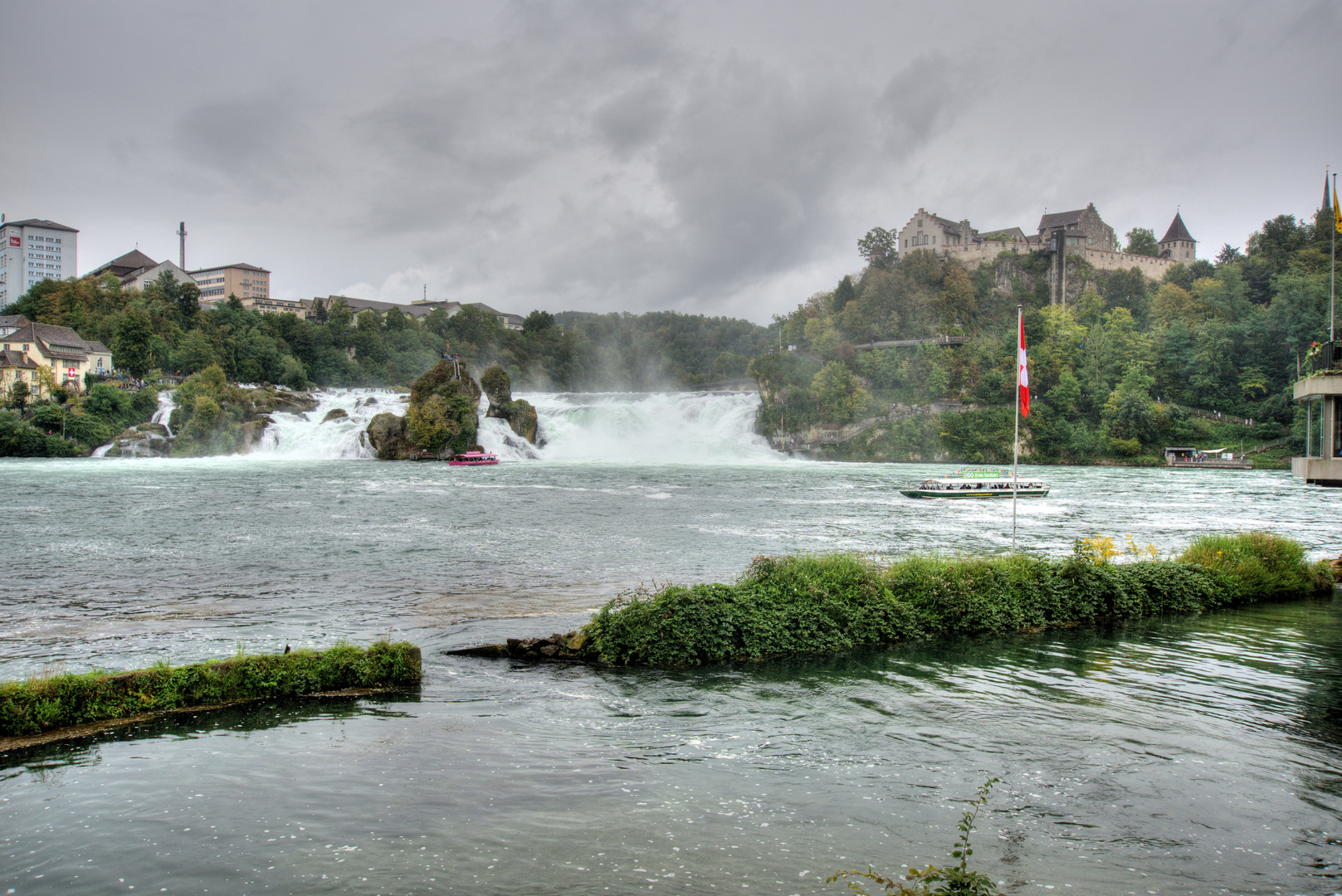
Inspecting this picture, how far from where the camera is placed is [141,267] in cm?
13850

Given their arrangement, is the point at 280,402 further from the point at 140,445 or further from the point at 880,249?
the point at 880,249

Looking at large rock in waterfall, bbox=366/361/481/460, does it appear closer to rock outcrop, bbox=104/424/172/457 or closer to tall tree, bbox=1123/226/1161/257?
rock outcrop, bbox=104/424/172/457

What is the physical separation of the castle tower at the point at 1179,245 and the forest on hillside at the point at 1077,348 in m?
5.17

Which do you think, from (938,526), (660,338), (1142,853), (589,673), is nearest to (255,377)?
(660,338)

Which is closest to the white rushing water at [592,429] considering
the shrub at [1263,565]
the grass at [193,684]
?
the shrub at [1263,565]

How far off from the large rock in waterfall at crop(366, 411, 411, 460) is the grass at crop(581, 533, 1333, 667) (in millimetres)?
62568

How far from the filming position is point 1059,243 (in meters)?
113

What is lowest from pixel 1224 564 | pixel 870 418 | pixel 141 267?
pixel 1224 564

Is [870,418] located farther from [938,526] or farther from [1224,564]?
[1224,564]

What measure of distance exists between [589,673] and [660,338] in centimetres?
14958

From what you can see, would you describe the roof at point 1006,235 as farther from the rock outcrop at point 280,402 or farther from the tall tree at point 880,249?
the rock outcrop at point 280,402

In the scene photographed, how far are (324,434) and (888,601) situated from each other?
7255 cm

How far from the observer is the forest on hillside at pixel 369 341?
342 feet

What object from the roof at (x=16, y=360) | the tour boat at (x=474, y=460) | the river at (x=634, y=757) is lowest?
the river at (x=634, y=757)
